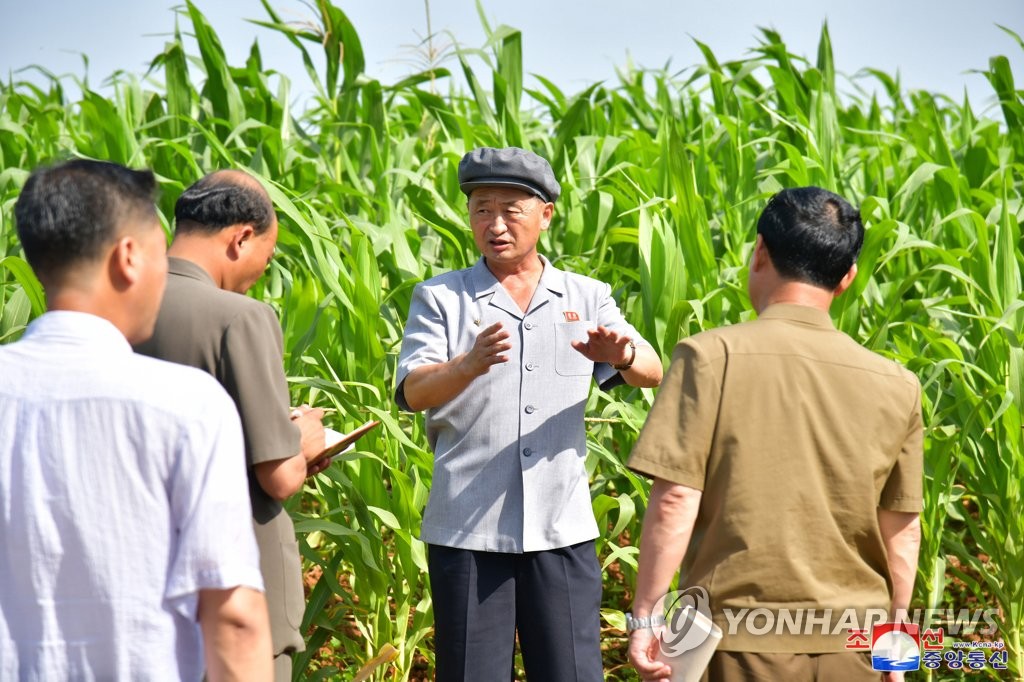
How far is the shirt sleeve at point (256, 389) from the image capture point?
196 cm

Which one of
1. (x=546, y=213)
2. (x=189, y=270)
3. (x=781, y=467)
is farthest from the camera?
(x=546, y=213)

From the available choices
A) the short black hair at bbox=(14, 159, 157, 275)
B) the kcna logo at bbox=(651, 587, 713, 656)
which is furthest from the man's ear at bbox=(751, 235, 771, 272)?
the short black hair at bbox=(14, 159, 157, 275)

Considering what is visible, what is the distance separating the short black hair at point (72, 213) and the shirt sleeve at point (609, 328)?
140cm

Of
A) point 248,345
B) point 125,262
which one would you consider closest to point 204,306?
point 248,345

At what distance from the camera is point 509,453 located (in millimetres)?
2539

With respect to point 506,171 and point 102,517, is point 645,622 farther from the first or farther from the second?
point 506,171

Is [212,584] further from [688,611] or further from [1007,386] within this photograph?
[1007,386]

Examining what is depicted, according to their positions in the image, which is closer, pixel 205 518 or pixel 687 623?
pixel 205 518

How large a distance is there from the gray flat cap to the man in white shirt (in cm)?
131

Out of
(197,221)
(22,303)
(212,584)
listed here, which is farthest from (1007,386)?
(22,303)

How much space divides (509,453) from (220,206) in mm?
875

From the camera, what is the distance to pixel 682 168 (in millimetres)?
3521

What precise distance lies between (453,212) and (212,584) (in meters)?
2.57

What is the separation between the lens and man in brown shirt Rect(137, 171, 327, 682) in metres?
1.98
